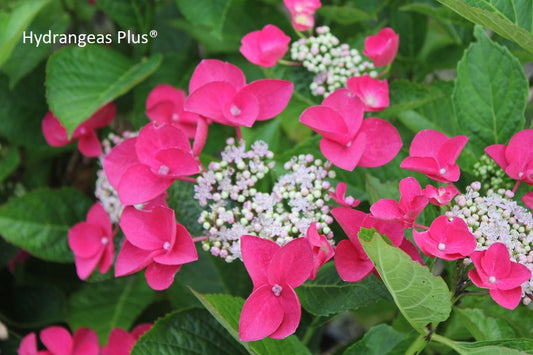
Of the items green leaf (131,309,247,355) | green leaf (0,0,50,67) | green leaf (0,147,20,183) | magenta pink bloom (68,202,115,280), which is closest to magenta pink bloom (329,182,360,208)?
green leaf (131,309,247,355)

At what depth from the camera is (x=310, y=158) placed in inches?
28.1

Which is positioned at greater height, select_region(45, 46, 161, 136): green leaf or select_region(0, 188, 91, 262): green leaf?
select_region(45, 46, 161, 136): green leaf

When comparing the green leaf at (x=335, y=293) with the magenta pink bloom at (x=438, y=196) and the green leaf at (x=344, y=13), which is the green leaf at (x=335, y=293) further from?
the green leaf at (x=344, y=13)

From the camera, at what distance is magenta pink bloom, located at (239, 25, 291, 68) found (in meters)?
0.79

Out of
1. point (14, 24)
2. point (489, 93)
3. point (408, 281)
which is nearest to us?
point (408, 281)

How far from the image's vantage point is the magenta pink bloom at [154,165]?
69 cm

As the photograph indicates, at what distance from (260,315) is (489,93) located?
15.7 inches

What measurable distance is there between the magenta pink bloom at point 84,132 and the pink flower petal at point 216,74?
0.95 ft

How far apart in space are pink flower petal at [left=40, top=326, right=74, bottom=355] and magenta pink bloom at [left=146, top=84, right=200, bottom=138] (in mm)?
313

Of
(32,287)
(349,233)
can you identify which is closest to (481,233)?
(349,233)

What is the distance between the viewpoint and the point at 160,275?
2.23 feet

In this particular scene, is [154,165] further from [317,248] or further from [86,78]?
[86,78]

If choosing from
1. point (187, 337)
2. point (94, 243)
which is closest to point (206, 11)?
point (94, 243)

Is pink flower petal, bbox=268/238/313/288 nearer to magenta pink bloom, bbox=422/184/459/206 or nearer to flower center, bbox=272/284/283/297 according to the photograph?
flower center, bbox=272/284/283/297
